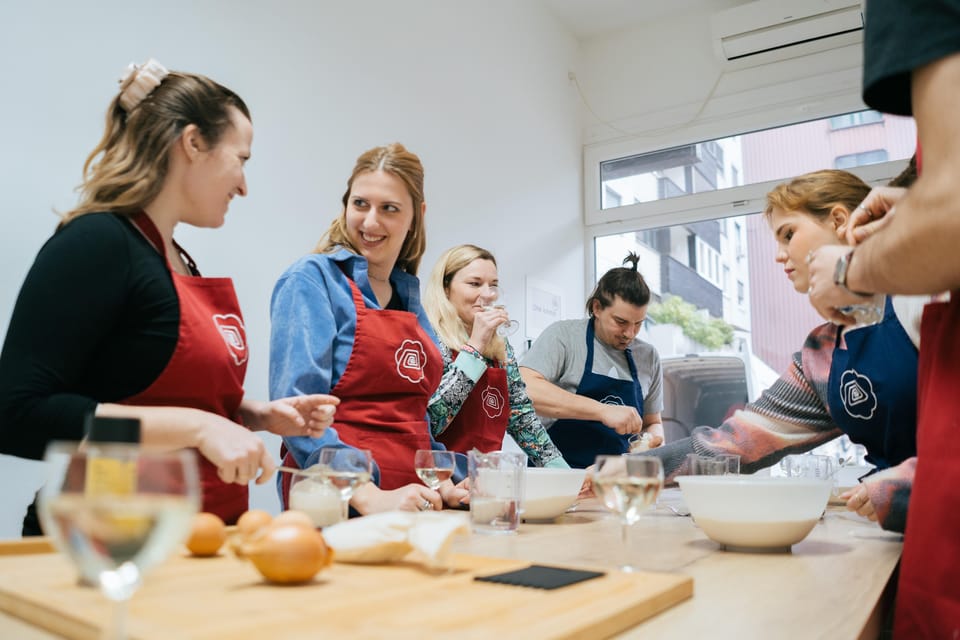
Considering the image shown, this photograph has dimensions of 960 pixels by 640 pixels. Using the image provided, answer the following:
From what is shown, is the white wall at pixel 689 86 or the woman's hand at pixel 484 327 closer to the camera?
the woman's hand at pixel 484 327

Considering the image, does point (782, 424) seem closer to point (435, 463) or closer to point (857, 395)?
point (857, 395)

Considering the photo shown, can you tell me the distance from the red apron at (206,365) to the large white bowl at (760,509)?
77 centimetres

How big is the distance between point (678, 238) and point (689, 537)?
12.8 ft

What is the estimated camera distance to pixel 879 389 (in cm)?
150

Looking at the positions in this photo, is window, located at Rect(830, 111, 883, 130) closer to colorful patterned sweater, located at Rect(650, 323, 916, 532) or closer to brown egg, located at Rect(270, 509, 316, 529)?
colorful patterned sweater, located at Rect(650, 323, 916, 532)

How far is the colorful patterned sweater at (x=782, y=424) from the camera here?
5.55 ft

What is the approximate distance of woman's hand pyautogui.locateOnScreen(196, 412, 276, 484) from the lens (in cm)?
95

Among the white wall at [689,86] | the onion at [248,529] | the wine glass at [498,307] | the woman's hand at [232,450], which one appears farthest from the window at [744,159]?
the onion at [248,529]

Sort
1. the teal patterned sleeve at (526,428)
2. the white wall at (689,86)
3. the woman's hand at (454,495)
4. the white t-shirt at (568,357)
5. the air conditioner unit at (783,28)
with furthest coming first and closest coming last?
the white wall at (689,86) → the air conditioner unit at (783,28) → the white t-shirt at (568,357) → the teal patterned sleeve at (526,428) → the woman's hand at (454,495)

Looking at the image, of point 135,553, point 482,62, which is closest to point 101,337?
point 135,553

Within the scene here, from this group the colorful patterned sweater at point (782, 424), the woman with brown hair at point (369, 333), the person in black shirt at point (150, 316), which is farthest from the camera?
the colorful patterned sweater at point (782, 424)

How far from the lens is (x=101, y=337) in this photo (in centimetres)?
109

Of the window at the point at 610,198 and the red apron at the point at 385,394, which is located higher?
the window at the point at 610,198

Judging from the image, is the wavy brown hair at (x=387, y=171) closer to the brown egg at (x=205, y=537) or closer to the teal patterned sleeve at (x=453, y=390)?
the teal patterned sleeve at (x=453, y=390)
